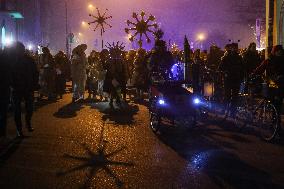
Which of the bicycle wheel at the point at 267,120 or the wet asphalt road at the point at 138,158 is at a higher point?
the bicycle wheel at the point at 267,120

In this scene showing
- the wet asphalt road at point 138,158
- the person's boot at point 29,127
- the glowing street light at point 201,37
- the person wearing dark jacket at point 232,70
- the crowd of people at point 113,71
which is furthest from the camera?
the glowing street light at point 201,37

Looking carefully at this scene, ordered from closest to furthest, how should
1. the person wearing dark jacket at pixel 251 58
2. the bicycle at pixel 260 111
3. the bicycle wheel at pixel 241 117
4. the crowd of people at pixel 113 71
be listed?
1. the bicycle at pixel 260 111
2. the crowd of people at pixel 113 71
3. the bicycle wheel at pixel 241 117
4. the person wearing dark jacket at pixel 251 58

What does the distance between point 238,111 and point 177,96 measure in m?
2.95

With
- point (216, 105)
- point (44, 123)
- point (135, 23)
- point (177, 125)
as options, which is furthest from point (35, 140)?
point (135, 23)

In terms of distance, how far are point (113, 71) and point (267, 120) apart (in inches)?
292

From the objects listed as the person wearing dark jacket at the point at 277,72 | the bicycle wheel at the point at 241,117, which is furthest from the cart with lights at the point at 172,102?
the person wearing dark jacket at the point at 277,72

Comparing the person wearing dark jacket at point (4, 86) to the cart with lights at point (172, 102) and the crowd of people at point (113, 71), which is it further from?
the cart with lights at point (172, 102)

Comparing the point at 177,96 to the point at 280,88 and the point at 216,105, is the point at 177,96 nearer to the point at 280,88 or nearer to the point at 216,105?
the point at 280,88

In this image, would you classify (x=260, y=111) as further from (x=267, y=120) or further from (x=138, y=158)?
(x=138, y=158)

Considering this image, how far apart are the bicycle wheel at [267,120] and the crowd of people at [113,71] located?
0.27 metres

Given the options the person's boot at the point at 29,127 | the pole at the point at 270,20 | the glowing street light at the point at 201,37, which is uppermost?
the glowing street light at the point at 201,37

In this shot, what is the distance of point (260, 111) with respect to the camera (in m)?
10.4

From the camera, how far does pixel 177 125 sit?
12.0 meters

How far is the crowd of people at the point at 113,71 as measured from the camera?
1009 cm
